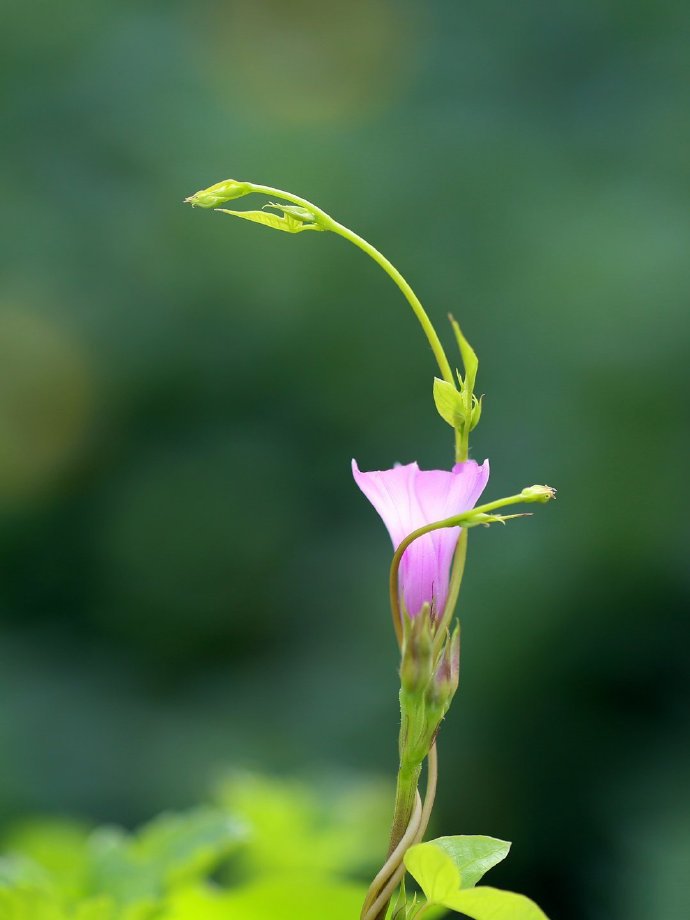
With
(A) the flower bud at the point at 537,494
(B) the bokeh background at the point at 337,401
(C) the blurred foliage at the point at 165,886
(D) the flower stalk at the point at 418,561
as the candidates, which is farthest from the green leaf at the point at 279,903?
(B) the bokeh background at the point at 337,401

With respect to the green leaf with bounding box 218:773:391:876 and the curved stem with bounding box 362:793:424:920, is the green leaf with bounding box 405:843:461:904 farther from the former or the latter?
the green leaf with bounding box 218:773:391:876

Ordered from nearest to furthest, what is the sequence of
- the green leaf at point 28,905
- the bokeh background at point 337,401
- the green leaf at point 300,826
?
the green leaf at point 28,905
the green leaf at point 300,826
the bokeh background at point 337,401

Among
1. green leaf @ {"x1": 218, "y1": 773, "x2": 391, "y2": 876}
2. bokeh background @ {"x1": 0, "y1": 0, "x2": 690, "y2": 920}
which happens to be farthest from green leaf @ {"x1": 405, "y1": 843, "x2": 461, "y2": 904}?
bokeh background @ {"x1": 0, "y1": 0, "x2": 690, "y2": 920}

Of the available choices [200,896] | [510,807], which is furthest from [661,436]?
[200,896]

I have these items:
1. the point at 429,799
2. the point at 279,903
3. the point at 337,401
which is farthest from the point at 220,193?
the point at 337,401

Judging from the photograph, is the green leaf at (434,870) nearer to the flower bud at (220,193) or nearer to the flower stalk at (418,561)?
the flower stalk at (418,561)

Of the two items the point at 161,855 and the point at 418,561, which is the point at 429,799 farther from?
the point at 161,855
